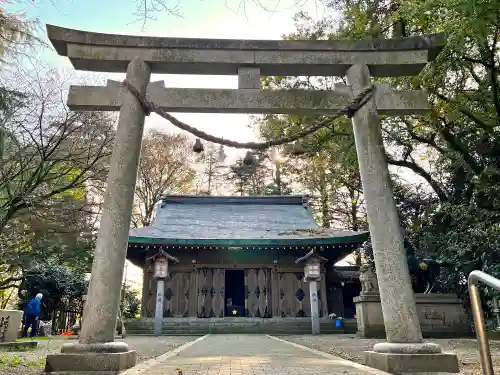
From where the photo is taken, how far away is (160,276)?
47.4 feet

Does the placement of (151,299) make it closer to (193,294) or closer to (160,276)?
(193,294)

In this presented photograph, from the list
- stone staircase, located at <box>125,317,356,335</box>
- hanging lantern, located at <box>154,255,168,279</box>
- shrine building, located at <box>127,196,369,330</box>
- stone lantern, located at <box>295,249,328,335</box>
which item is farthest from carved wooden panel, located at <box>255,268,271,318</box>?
hanging lantern, located at <box>154,255,168,279</box>

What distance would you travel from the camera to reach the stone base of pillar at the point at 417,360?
431cm

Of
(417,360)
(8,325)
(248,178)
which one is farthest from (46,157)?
(248,178)

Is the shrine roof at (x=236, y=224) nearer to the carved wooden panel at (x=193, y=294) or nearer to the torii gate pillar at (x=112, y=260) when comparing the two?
the carved wooden panel at (x=193, y=294)

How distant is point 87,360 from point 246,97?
161 inches

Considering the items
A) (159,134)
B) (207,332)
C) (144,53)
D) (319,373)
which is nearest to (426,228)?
(207,332)

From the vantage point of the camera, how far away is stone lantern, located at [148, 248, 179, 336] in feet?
45.2

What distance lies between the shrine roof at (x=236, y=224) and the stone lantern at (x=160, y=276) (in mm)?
609

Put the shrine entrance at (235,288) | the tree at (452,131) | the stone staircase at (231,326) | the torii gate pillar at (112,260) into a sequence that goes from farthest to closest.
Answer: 1. the shrine entrance at (235,288)
2. the stone staircase at (231,326)
3. the tree at (452,131)
4. the torii gate pillar at (112,260)

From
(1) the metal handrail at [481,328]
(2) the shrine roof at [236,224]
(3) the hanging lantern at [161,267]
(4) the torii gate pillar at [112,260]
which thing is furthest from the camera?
(2) the shrine roof at [236,224]

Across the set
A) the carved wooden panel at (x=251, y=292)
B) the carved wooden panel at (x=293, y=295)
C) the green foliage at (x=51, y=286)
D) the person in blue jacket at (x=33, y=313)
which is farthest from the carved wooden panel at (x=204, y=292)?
the green foliage at (x=51, y=286)

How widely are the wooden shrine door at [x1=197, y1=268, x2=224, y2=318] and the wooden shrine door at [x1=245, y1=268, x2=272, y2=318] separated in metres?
1.14

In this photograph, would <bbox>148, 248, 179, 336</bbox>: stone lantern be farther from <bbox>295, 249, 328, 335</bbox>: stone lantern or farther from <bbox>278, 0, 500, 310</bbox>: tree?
<bbox>278, 0, 500, 310</bbox>: tree
